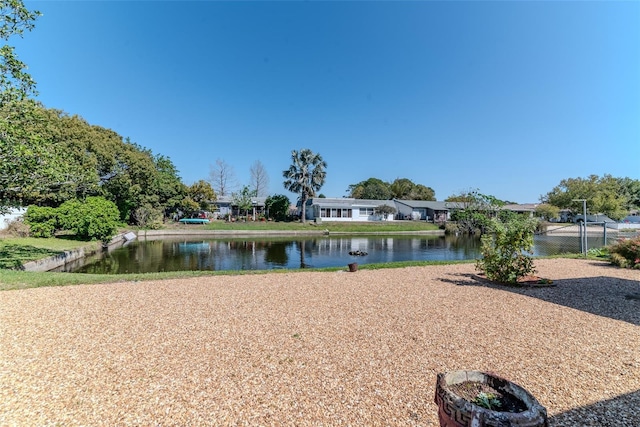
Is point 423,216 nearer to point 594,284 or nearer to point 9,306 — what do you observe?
point 594,284

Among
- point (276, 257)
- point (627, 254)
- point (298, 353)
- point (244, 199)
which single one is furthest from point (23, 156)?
point (244, 199)

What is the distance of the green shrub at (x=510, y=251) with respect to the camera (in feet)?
24.4

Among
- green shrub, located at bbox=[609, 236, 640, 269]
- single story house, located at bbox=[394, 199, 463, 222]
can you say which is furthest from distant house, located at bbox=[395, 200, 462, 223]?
green shrub, located at bbox=[609, 236, 640, 269]

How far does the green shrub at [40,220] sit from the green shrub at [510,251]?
21.2 m

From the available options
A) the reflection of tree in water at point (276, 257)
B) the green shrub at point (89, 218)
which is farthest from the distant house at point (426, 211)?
the green shrub at point (89, 218)

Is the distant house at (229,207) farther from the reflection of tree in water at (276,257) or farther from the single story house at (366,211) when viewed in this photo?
the reflection of tree in water at (276,257)

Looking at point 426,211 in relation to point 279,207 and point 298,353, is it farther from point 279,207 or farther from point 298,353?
point 298,353

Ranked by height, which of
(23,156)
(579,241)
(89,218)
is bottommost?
(579,241)

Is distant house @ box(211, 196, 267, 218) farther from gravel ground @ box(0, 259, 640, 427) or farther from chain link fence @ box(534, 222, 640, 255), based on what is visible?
gravel ground @ box(0, 259, 640, 427)

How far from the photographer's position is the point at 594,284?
7363mm

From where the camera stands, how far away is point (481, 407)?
5.11ft

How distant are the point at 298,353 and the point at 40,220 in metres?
19.8

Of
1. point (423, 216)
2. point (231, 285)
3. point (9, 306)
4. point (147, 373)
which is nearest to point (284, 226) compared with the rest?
point (423, 216)

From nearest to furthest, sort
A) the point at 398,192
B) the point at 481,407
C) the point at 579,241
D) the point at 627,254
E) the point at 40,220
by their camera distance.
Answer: the point at 481,407 < the point at 627,254 < the point at 40,220 < the point at 579,241 < the point at 398,192
